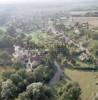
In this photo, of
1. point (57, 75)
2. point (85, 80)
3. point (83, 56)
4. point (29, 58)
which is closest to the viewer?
point (85, 80)

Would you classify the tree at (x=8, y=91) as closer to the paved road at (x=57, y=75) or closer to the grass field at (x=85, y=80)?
the paved road at (x=57, y=75)

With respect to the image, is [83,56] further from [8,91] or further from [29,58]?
[8,91]

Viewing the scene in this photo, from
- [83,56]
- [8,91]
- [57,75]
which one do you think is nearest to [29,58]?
[57,75]

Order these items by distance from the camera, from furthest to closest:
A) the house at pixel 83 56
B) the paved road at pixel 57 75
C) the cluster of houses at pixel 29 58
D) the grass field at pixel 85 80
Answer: the house at pixel 83 56
the cluster of houses at pixel 29 58
the paved road at pixel 57 75
the grass field at pixel 85 80

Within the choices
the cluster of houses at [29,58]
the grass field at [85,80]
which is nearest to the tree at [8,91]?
the cluster of houses at [29,58]

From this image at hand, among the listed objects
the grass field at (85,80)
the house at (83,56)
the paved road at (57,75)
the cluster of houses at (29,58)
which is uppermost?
the cluster of houses at (29,58)

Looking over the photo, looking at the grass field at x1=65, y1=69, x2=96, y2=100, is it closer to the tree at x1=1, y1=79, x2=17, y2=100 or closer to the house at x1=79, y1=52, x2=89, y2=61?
the house at x1=79, y1=52, x2=89, y2=61

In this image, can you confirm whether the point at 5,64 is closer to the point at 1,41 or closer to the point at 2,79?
the point at 2,79

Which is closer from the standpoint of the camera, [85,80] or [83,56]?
[85,80]

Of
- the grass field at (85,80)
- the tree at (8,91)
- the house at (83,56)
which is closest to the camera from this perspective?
the tree at (8,91)
